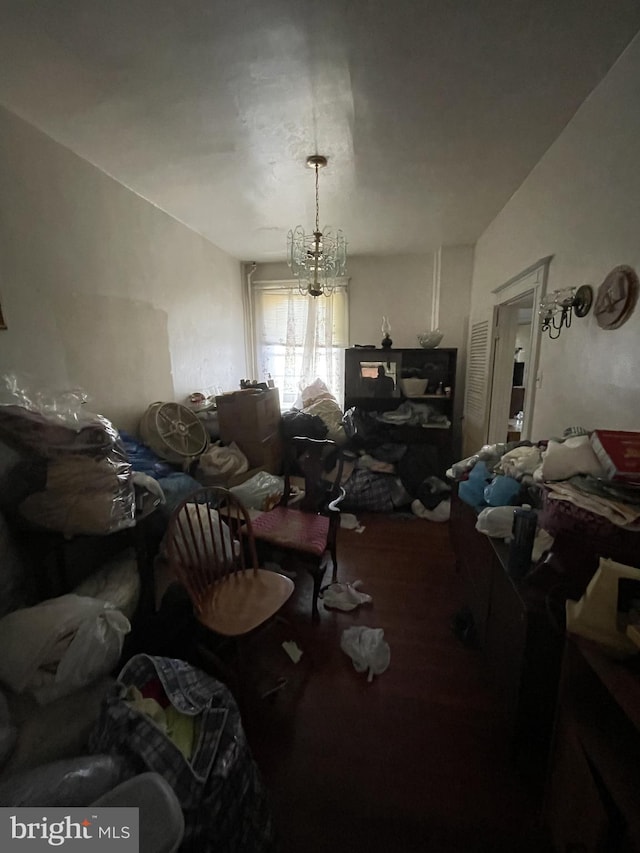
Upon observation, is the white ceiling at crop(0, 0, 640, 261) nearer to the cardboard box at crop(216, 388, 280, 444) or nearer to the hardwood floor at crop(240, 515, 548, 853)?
the cardboard box at crop(216, 388, 280, 444)

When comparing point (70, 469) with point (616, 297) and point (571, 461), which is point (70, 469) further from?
point (616, 297)

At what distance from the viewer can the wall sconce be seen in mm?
1471

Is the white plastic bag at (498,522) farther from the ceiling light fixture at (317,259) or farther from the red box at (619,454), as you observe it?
the ceiling light fixture at (317,259)

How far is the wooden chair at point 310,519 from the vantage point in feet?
5.86

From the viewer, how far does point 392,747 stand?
4.03 ft

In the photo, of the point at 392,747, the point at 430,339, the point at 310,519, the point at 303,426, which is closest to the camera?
the point at 392,747

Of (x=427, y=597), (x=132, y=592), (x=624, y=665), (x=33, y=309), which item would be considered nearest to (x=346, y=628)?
(x=427, y=597)

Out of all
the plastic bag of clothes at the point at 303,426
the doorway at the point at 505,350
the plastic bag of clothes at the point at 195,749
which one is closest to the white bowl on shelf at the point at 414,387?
the doorway at the point at 505,350

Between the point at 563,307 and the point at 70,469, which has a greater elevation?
the point at 563,307

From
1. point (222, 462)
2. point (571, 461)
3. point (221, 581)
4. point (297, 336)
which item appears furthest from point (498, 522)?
point (297, 336)

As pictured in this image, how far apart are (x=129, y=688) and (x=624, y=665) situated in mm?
1285

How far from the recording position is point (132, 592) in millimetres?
1429

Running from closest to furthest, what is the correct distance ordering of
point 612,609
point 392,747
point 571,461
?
point 612,609 → point 571,461 → point 392,747

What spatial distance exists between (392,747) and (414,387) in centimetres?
296
